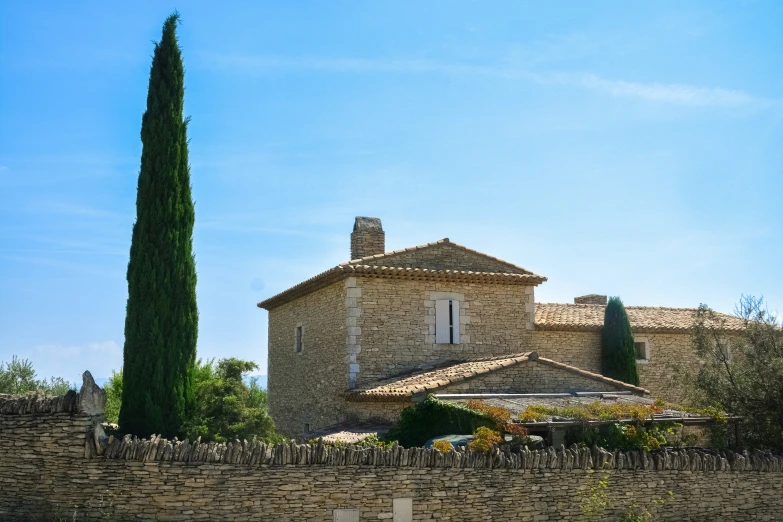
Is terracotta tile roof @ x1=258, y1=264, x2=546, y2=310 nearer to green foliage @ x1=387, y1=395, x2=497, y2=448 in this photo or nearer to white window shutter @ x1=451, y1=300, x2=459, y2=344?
white window shutter @ x1=451, y1=300, x2=459, y2=344

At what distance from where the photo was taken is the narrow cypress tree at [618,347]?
22.5 metres

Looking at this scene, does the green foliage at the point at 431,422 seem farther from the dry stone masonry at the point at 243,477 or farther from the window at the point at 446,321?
the window at the point at 446,321

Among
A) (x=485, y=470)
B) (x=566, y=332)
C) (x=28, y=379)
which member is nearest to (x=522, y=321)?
(x=566, y=332)

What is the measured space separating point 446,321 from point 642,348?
26.8ft

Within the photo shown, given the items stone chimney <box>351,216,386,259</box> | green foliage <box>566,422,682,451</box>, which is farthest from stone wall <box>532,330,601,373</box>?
green foliage <box>566,422,682,451</box>

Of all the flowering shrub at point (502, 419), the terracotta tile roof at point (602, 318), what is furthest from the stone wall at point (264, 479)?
the terracotta tile roof at point (602, 318)

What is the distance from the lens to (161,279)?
50.9 ft

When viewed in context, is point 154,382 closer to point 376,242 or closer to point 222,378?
point 222,378

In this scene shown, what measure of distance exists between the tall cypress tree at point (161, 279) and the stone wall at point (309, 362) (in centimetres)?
488

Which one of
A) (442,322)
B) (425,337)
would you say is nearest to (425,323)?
(425,337)

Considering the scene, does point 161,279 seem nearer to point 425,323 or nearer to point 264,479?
point 264,479

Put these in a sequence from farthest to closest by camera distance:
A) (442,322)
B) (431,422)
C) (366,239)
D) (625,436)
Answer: (366,239)
(442,322)
(431,422)
(625,436)

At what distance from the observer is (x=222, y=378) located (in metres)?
17.8

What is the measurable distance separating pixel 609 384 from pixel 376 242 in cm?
798
